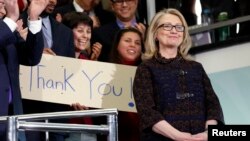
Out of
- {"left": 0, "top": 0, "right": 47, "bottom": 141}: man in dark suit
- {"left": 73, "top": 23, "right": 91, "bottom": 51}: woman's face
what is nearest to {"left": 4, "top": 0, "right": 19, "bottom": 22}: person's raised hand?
{"left": 0, "top": 0, "right": 47, "bottom": 141}: man in dark suit

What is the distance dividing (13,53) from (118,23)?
4.07 feet

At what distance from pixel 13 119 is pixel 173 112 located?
41.0 inches

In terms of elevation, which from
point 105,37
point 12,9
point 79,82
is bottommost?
point 79,82

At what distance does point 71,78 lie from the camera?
15.6 feet

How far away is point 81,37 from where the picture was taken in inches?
192

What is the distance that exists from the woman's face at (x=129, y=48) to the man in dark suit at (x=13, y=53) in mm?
891

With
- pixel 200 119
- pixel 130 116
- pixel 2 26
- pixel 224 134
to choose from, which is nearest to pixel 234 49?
pixel 130 116

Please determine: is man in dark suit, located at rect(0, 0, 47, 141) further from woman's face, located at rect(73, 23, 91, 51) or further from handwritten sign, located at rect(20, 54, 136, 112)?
woman's face, located at rect(73, 23, 91, 51)

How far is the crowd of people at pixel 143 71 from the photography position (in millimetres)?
3955

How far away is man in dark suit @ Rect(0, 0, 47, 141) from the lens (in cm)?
389

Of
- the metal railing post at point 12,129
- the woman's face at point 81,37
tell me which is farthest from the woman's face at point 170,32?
the metal railing post at point 12,129

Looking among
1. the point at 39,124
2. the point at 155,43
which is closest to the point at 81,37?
the point at 155,43

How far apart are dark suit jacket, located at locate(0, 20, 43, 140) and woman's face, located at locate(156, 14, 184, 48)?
2.17ft

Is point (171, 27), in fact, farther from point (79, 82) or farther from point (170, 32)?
point (79, 82)
